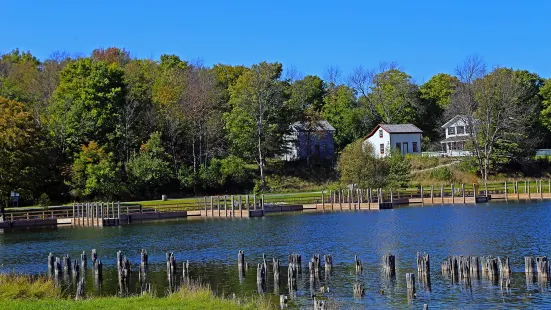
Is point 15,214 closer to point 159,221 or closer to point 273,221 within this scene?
point 159,221

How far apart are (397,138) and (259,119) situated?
2398cm

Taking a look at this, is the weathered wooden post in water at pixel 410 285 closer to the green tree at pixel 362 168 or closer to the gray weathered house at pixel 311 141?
the green tree at pixel 362 168

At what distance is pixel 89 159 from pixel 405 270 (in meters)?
56.0

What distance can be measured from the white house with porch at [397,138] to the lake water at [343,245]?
110 ft

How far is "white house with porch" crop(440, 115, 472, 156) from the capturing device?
101325 millimetres

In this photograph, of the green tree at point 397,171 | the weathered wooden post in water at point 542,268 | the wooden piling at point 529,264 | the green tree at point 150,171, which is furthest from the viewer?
the green tree at point 150,171

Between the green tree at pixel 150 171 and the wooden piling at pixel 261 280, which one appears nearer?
the wooden piling at pixel 261 280

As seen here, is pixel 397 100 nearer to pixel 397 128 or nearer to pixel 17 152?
pixel 397 128

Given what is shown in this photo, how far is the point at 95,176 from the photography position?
80.1 metres

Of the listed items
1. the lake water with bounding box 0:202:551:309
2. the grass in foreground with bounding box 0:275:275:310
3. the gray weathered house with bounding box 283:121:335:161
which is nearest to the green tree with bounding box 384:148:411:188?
the lake water with bounding box 0:202:551:309

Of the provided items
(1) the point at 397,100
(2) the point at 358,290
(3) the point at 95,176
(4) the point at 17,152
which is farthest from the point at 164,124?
(2) the point at 358,290

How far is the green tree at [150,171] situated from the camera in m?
86.8

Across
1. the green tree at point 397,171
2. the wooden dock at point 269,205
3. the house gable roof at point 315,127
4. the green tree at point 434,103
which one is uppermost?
the green tree at point 434,103

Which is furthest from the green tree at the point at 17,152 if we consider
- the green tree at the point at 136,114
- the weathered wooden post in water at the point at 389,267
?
the weathered wooden post in water at the point at 389,267
